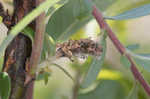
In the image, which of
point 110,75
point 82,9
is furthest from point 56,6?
point 110,75

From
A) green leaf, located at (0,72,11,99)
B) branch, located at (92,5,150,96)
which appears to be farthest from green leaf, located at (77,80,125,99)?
green leaf, located at (0,72,11,99)

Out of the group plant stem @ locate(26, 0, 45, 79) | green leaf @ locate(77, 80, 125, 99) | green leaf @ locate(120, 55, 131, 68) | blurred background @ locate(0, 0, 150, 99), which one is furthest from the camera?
blurred background @ locate(0, 0, 150, 99)

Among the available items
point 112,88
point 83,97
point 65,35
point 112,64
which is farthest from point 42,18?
point 112,64

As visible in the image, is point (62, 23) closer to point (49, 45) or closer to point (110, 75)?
point (49, 45)

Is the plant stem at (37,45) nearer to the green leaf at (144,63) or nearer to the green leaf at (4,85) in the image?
the green leaf at (4,85)

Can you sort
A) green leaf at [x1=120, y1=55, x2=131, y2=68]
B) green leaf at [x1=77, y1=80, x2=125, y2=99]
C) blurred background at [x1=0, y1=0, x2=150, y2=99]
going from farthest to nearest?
blurred background at [x1=0, y1=0, x2=150, y2=99] < green leaf at [x1=77, y1=80, x2=125, y2=99] < green leaf at [x1=120, y1=55, x2=131, y2=68]

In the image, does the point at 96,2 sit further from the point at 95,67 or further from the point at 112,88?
the point at 112,88

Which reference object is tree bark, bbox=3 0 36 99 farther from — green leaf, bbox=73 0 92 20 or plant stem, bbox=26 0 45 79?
green leaf, bbox=73 0 92 20

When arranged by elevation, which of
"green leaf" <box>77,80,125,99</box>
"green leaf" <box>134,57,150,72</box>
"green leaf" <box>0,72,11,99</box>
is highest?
"green leaf" <box>134,57,150,72</box>
